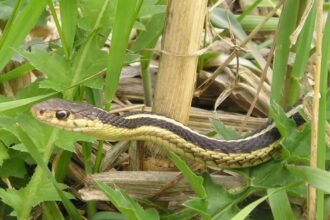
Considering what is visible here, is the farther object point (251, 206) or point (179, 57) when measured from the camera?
point (179, 57)

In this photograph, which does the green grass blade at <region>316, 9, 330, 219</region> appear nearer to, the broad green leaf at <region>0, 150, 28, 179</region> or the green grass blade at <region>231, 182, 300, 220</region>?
the green grass blade at <region>231, 182, 300, 220</region>

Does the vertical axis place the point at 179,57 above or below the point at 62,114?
above

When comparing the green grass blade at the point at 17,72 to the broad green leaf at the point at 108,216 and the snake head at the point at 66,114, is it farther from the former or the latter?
the broad green leaf at the point at 108,216

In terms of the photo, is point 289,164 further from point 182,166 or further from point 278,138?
point 182,166

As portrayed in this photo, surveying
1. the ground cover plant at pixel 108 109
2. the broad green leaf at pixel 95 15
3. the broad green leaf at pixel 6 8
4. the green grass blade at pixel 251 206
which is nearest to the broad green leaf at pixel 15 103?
the ground cover plant at pixel 108 109

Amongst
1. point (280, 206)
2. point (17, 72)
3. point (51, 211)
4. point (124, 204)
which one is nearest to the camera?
point (124, 204)

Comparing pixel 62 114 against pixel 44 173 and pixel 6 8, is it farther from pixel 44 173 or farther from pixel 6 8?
pixel 6 8

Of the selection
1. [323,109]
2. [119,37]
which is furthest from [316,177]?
[119,37]
